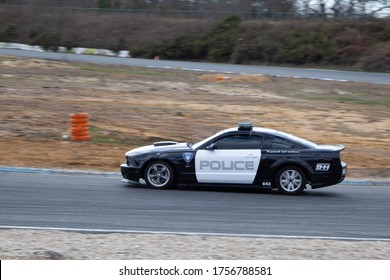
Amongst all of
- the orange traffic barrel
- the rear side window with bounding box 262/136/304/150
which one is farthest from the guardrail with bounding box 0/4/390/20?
the rear side window with bounding box 262/136/304/150

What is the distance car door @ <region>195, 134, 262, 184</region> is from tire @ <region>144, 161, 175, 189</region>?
0.58 m

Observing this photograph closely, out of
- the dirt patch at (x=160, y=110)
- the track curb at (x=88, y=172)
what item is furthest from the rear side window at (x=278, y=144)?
the dirt patch at (x=160, y=110)

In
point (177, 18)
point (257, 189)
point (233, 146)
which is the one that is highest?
point (177, 18)

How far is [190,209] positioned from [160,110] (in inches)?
517

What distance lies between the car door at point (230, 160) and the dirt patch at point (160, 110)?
4015 millimetres

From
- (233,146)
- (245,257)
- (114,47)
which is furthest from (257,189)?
(114,47)

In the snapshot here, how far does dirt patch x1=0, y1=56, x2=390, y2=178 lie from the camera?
20.2 meters

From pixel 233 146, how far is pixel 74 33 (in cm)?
4783

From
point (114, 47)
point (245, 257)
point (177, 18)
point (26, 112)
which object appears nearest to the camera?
point (245, 257)

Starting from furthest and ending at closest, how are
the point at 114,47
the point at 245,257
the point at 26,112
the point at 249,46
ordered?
the point at 114,47, the point at 249,46, the point at 26,112, the point at 245,257

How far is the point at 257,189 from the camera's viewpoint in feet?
51.3

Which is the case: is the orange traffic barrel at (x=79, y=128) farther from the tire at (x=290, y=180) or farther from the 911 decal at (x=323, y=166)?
the 911 decal at (x=323, y=166)

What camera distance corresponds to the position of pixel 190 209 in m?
13.1

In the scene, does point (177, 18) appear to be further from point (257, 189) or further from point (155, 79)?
point (257, 189)
